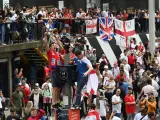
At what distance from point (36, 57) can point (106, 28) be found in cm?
654

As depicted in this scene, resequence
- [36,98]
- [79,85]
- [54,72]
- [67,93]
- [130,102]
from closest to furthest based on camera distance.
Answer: [67,93] < [79,85] < [54,72] < [130,102] < [36,98]

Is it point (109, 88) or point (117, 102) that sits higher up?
point (109, 88)

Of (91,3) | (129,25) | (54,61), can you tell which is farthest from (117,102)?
(91,3)

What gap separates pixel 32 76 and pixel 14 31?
3.24 m

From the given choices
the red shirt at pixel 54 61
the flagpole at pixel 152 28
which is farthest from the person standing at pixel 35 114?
the flagpole at pixel 152 28

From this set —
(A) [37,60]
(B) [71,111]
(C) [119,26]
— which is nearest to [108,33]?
(C) [119,26]

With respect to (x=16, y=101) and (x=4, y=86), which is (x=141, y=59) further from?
(x=16, y=101)

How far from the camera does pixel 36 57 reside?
104 feet

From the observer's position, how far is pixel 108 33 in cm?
3697

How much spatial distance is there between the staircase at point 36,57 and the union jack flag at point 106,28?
6.22m

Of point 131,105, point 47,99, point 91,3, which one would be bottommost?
point 131,105

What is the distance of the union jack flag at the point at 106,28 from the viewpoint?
36.7m

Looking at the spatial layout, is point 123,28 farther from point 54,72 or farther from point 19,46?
point 54,72

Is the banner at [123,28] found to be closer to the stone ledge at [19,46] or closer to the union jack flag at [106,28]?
the union jack flag at [106,28]
